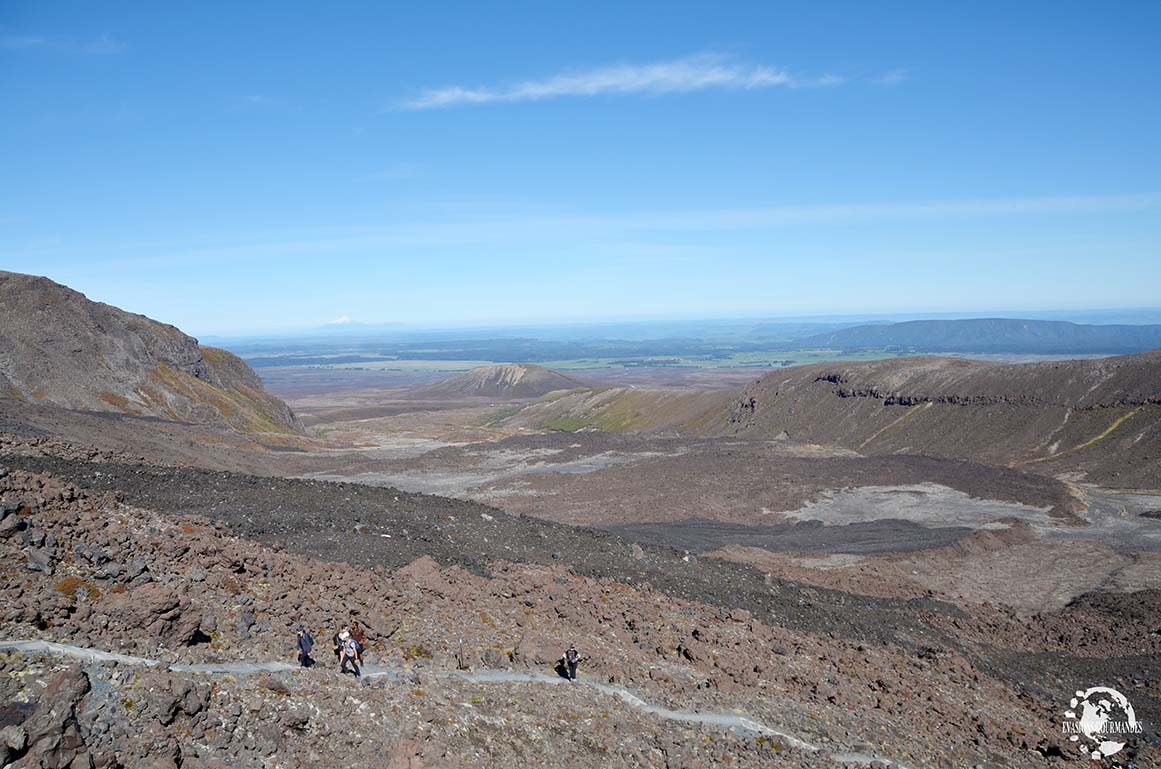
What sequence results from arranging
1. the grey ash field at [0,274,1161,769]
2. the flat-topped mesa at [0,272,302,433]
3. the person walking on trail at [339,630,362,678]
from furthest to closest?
the flat-topped mesa at [0,272,302,433] → the person walking on trail at [339,630,362,678] → the grey ash field at [0,274,1161,769]

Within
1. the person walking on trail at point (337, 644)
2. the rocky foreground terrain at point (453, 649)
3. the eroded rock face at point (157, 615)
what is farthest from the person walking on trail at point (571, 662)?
the eroded rock face at point (157, 615)

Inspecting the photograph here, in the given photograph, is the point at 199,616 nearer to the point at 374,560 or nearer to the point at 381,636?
the point at 381,636

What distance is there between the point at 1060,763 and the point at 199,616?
58.4ft

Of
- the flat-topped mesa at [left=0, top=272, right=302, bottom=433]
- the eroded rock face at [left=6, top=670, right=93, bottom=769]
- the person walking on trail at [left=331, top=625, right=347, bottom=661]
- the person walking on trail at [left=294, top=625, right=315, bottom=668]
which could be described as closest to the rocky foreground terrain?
the eroded rock face at [left=6, top=670, right=93, bottom=769]

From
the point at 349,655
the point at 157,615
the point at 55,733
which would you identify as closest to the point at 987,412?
the point at 349,655

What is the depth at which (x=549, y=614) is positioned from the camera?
A: 18266mm

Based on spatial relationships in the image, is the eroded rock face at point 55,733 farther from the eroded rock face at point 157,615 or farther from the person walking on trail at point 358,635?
the person walking on trail at point 358,635

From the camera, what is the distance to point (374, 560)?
62.4ft

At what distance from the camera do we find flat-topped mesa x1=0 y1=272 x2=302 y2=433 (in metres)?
62.7

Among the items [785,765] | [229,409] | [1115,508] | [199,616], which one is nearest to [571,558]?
[785,765]

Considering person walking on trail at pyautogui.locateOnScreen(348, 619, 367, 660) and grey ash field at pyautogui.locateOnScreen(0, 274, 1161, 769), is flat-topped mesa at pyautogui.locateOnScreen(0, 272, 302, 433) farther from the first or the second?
person walking on trail at pyautogui.locateOnScreen(348, 619, 367, 660)

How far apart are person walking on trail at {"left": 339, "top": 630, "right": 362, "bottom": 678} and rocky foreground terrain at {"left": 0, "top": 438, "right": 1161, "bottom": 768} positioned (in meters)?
0.22

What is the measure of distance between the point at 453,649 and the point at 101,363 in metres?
67.5

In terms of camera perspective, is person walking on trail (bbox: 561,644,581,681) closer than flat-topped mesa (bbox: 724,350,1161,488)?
Yes
